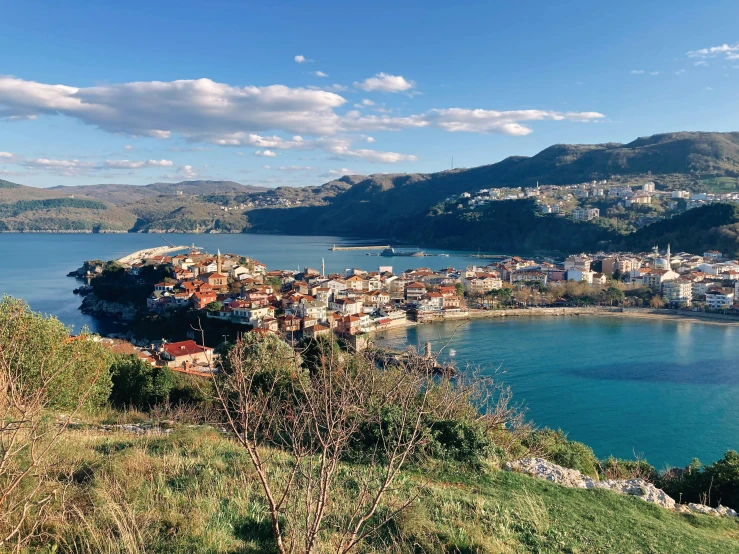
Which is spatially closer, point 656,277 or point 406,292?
point 406,292

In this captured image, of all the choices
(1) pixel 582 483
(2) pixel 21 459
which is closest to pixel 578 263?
(1) pixel 582 483

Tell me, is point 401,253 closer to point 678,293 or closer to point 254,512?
point 678,293

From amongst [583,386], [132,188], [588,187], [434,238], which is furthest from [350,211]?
[132,188]

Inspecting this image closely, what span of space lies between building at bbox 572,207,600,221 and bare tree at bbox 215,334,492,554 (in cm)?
5084

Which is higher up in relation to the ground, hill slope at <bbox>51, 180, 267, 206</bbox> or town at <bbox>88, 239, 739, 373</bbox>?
hill slope at <bbox>51, 180, 267, 206</bbox>

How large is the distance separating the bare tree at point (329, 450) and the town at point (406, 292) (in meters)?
13.1

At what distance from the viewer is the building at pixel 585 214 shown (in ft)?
168

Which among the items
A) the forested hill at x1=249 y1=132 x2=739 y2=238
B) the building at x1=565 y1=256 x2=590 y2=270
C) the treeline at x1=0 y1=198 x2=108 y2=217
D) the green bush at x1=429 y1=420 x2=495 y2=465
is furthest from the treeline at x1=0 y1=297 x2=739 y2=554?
the treeline at x1=0 y1=198 x2=108 y2=217

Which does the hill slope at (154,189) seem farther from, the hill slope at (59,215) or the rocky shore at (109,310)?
the rocky shore at (109,310)

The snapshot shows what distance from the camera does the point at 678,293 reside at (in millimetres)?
24734

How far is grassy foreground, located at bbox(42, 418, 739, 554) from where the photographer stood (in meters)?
1.81

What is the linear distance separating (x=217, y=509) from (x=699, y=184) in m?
70.4

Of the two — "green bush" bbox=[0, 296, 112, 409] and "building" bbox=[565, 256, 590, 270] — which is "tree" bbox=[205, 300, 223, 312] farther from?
"building" bbox=[565, 256, 590, 270]

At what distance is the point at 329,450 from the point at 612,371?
14.3m
